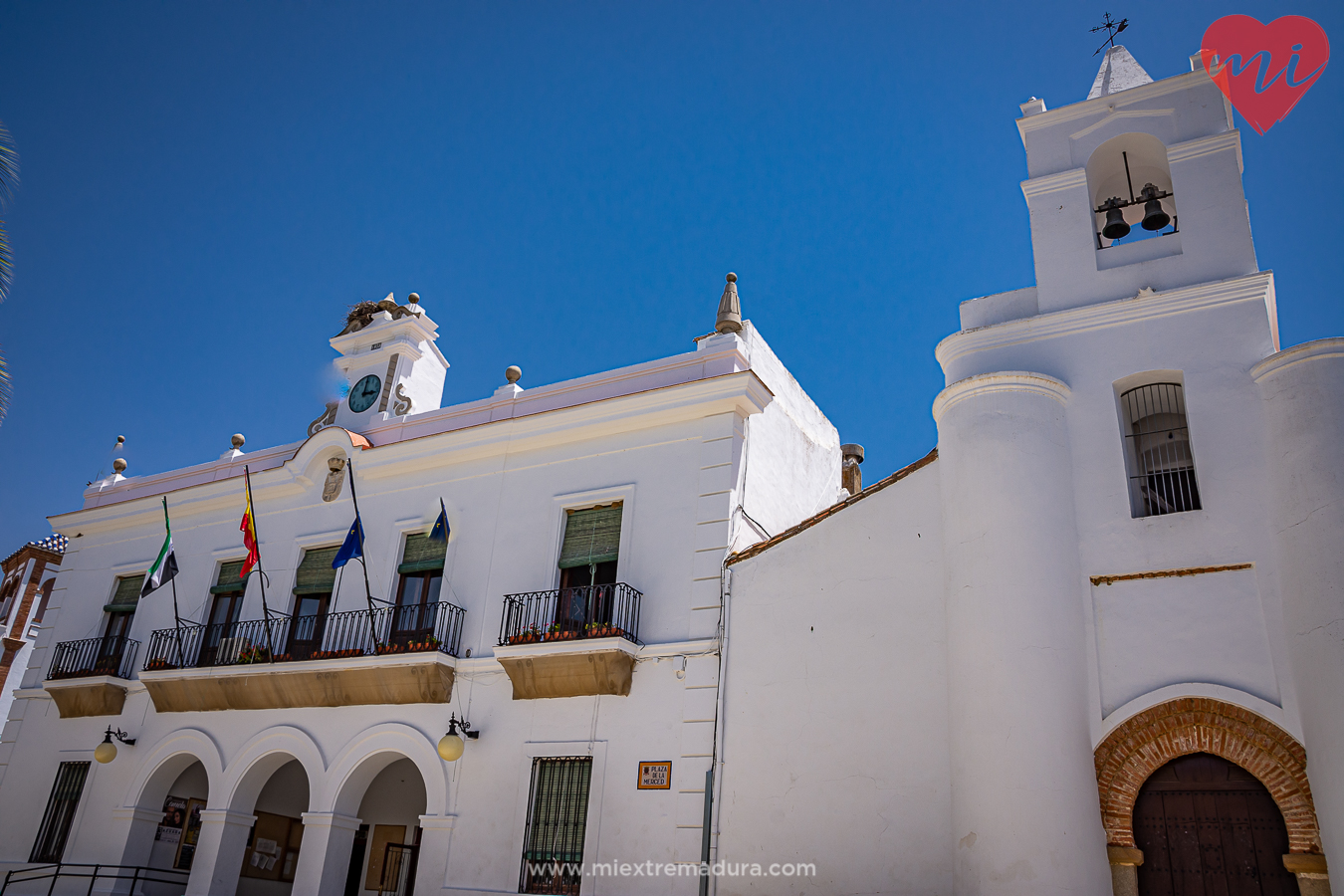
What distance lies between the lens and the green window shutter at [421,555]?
13734 mm

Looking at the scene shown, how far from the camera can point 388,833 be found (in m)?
14.5

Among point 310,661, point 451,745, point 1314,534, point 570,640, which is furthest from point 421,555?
point 1314,534

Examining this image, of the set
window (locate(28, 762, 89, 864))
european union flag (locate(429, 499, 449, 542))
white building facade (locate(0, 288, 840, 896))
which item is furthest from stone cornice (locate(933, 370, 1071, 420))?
window (locate(28, 762, 89, 864))

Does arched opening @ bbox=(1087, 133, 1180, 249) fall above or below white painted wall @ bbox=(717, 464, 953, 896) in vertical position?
above

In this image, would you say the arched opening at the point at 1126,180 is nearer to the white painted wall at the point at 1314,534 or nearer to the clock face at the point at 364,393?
the white painted wall at the point at 1314,534

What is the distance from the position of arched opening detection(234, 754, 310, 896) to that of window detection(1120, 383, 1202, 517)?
450 inches

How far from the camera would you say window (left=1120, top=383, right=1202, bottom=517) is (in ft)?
31.0

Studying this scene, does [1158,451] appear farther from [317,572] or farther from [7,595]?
[7,595]

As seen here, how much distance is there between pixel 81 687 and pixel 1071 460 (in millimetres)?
14841

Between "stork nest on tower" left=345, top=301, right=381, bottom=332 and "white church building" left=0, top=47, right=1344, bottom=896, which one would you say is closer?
"white church building" left=0, top=47, right=1344, bottom=896

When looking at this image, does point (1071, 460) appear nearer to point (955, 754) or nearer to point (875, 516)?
point (875, 516)

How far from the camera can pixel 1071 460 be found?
375 inches

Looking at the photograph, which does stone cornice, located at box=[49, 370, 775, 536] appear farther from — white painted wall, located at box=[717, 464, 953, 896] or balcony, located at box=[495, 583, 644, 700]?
white painted wall, located at box=[717, 464, 953, 896]

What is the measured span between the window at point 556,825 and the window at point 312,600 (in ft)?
14.4
